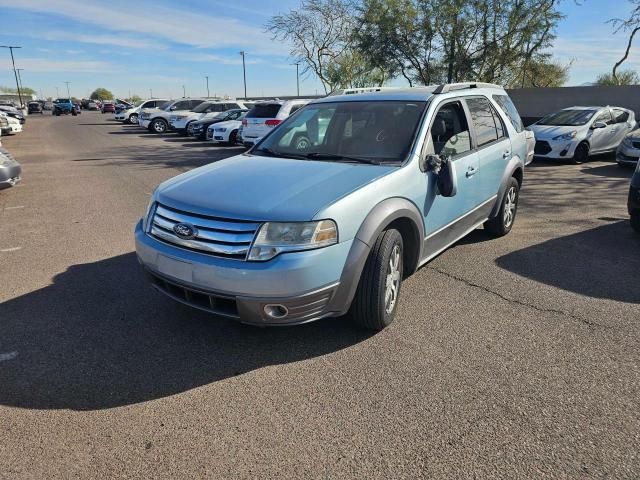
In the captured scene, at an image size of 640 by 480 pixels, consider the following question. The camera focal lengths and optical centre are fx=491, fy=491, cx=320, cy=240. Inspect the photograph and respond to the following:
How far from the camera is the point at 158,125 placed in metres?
26.3

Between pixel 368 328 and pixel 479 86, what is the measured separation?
3.25 metres

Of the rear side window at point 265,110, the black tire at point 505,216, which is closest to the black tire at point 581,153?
the black tire at point 505,216

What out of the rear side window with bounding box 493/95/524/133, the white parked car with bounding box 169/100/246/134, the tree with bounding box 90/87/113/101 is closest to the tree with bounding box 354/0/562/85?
the white parked car with bounding box 169/100/246/134

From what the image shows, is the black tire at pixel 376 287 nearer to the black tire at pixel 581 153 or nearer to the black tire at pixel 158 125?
the black tire at pixel 581 153

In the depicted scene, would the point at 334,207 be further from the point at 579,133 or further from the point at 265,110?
the point at 265,110

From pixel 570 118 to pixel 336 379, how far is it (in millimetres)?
12833

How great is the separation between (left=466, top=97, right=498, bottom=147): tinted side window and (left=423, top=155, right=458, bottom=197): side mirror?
3.82 ft

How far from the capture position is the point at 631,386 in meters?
2.96

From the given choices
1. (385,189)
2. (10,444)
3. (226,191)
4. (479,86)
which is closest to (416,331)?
(385,189)

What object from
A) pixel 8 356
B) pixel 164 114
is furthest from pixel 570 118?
pixel 164 114

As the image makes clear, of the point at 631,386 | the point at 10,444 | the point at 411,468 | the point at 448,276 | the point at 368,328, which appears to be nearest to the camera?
the point at 411,468

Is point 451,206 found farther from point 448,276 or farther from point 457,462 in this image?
point 457,462

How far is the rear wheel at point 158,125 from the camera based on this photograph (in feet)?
86.0

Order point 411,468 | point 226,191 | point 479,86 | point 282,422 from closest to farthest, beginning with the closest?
point 411,468 → point 282,422 → point 226,191 → point 479,86
